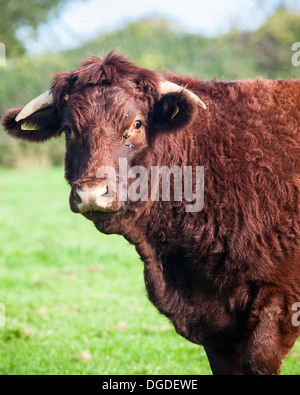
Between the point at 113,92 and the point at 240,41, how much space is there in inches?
1003

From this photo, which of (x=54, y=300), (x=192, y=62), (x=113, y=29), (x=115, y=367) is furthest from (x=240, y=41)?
(x=115, y=367)

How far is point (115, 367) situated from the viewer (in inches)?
214

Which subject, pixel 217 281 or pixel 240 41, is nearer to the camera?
pixel 217 281

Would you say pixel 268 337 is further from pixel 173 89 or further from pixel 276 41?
pixel 276 41

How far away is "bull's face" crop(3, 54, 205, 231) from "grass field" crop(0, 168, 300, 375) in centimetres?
233

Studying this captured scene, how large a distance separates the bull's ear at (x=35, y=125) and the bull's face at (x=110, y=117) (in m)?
0.07

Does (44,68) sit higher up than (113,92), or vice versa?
(44,68)

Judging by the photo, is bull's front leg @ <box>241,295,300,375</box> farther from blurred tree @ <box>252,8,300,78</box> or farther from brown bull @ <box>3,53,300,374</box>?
blurred tree @ <box>252,8,300,78</box>

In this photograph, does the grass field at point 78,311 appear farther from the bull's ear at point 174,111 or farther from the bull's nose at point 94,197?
the bull's ear at point 174,111

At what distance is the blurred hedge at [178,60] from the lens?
912 inches

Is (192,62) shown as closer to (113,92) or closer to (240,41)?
(240,41)

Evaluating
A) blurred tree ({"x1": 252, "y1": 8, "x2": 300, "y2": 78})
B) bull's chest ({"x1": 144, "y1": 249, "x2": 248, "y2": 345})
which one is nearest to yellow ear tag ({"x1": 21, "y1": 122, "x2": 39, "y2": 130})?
bull's chest ({"x1": 144, "y1": 249, "x2": 248, "y2": 345})

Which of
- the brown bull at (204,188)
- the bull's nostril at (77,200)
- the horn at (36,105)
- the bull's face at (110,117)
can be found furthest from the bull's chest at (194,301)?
the horn at (36,105)
